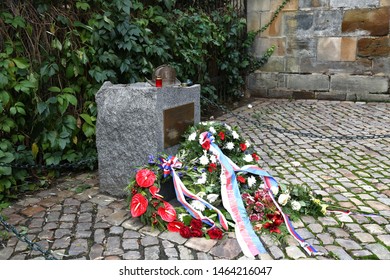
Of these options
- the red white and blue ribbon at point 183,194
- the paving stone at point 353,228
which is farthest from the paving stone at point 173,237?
the paving stone at point 353,228

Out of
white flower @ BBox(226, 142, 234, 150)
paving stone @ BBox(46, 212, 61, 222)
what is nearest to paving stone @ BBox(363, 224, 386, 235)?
white flower @ BBox(226, 142, 234, 150)

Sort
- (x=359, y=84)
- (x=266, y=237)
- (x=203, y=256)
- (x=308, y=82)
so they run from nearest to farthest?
(x=203, y=256), (x=266, y=237), (x=359, y=84), (x=308, y=82)

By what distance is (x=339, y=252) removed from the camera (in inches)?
111

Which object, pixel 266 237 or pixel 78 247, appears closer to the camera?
pixel 78 247

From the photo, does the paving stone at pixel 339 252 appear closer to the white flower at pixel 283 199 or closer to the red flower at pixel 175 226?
the white flower at pixel 283 199

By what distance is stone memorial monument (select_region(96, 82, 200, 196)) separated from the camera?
3.44 m

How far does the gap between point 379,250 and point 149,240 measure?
5.18 ft

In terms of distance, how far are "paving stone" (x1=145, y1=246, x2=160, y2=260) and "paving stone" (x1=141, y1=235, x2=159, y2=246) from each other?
0.06 m

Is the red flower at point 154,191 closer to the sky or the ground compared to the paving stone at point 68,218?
closer to the sky

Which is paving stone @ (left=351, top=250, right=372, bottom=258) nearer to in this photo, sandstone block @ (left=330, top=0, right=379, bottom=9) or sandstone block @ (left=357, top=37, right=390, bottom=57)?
sandstone block @ (left=357, top=37, right=390, bottom=57)

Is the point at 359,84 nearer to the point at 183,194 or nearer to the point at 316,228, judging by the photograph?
the point at 316,228

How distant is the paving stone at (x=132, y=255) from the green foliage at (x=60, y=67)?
4.64ft

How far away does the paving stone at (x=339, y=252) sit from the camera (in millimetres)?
2763

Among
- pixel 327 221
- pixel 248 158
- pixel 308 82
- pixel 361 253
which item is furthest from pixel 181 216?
pixel 308 82
